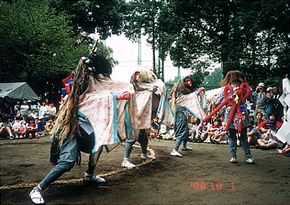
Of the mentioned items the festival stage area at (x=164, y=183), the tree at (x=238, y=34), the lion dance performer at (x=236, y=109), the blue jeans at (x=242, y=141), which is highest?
the tree at (x=238, y=34)

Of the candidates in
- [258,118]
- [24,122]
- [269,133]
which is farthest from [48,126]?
[269,133]

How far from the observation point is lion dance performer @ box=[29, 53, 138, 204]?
4.01m

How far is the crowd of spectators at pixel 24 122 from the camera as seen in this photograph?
535 inches

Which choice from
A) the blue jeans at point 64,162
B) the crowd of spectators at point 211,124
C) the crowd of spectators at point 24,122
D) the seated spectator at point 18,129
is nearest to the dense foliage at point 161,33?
the crowd of spectators at point 24,122

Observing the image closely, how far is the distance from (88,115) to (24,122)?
11.0 m

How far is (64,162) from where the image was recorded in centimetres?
386

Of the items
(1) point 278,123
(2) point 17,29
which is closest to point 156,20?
(2) point 17,29

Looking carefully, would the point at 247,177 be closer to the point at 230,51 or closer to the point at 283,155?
the point at 283,155

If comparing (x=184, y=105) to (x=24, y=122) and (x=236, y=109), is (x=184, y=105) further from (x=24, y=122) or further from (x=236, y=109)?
(x=24, y=122)

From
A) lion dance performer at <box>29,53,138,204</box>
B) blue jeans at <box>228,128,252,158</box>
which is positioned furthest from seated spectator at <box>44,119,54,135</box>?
lion dance performer at <box>29,53,138,204</box>

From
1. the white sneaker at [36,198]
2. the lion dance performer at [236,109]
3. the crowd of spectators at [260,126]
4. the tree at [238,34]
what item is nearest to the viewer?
the white sneaker at [36,198]

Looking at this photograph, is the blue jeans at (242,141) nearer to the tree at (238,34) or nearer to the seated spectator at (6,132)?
the seated spectator at (6,132)

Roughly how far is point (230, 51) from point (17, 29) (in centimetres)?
1363

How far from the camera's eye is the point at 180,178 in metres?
5.09
